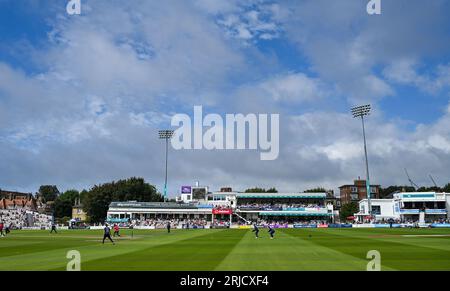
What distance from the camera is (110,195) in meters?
138

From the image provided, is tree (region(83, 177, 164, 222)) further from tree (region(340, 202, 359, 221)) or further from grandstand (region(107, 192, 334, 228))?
tree (region(340, 202, 359, 221))

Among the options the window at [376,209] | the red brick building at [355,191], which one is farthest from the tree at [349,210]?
the window at [376,209]

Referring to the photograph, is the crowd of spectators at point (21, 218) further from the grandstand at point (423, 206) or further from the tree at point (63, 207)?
the grandstand at point (423, 206)

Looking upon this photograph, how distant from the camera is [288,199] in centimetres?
13062

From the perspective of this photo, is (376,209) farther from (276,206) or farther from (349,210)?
(349,210)

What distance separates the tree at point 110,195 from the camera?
134 metres

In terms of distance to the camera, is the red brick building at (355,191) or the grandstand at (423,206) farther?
the red brick building at (355,191)

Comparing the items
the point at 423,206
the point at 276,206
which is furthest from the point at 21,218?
the point at 423,206

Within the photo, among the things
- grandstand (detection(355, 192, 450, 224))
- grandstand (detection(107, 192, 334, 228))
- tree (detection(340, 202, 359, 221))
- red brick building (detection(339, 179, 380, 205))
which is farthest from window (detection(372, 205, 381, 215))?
red brick building (detection(339, 179, 380, 205))

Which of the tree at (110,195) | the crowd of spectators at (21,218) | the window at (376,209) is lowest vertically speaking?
the crowd of spectators at (21,218)
